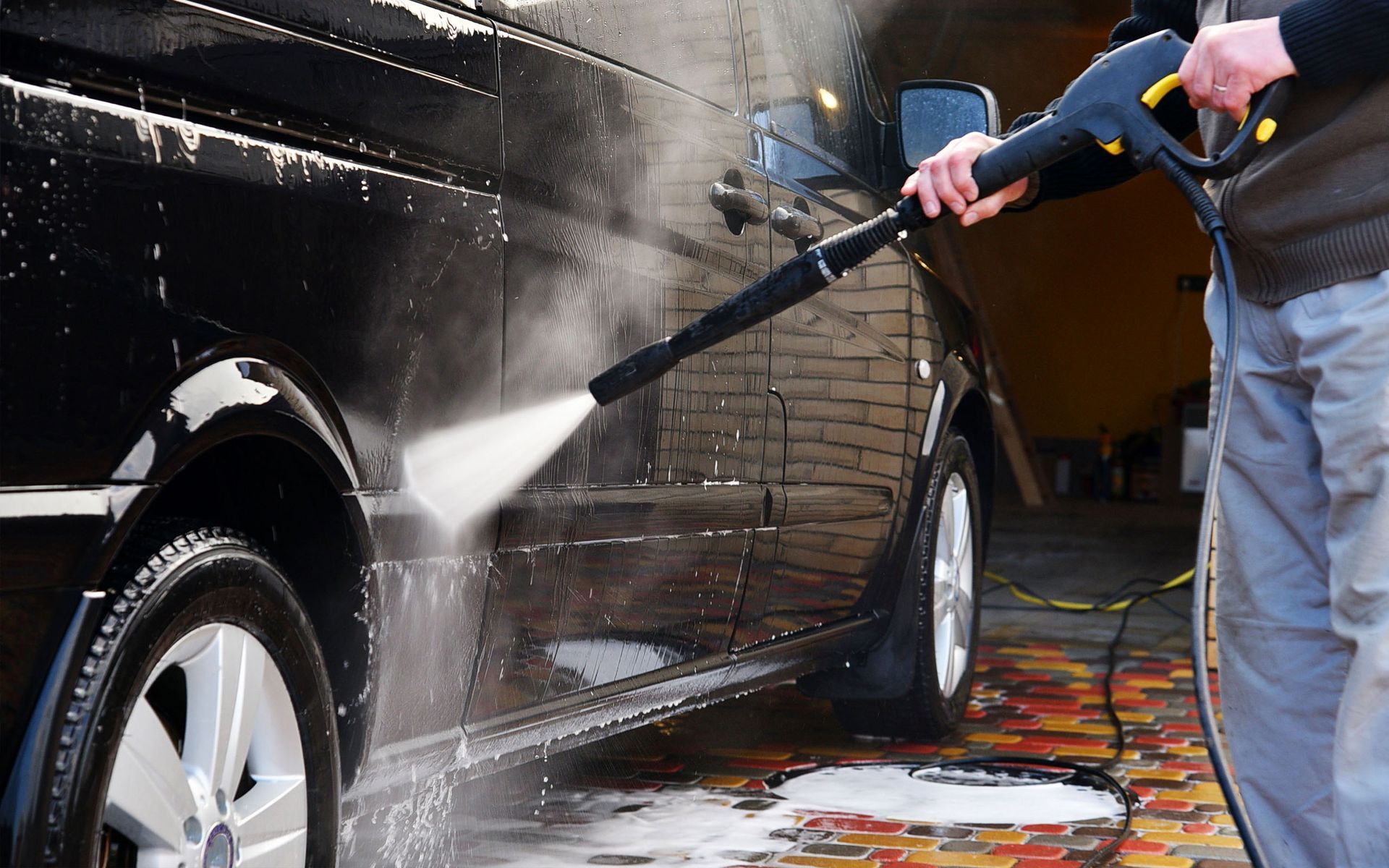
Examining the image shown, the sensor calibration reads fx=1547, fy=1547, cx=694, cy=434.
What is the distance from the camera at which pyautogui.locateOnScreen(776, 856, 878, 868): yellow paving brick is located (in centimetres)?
279

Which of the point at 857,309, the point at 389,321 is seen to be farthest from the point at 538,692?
the point at 857,309

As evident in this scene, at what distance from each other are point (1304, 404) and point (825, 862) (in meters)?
1.31

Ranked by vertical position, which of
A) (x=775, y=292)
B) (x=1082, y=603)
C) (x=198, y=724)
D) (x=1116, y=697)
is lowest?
(x=1116, y=697)

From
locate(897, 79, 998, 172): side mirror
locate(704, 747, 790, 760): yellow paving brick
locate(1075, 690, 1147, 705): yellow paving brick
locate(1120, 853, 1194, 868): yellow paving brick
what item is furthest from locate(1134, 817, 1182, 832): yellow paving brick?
locate(897, 79, 998, 172): side mirror

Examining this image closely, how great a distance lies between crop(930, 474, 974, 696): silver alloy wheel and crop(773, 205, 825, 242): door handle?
105 cm

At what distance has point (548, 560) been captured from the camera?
7.23 feet

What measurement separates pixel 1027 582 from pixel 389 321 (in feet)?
19.7

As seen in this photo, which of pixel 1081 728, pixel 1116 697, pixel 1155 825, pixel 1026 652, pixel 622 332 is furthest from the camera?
pixel 1026 652

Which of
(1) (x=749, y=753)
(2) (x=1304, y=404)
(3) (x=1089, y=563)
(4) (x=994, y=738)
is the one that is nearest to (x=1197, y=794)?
(4) (x=994, y=738)

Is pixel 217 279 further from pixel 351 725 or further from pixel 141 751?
pixel 351 725

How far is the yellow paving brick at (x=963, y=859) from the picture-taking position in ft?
9.21

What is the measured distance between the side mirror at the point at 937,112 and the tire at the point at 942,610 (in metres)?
0.79

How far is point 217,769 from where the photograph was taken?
1654 millimetres

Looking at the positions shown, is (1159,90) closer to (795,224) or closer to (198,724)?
(795,224)
